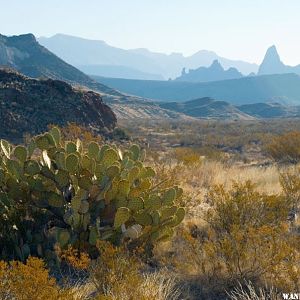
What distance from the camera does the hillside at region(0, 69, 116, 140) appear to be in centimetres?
2156

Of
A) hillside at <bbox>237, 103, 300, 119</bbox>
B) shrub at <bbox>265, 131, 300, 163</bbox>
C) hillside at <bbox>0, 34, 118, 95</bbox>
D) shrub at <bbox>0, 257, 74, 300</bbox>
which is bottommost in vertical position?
hillside at <bbox>237, 103, 300, 119</bbox>

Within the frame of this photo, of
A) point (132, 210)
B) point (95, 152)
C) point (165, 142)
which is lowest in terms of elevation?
point (165, 142)

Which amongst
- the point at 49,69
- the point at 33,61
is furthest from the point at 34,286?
the point at 33,61

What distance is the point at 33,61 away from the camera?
93.4 m

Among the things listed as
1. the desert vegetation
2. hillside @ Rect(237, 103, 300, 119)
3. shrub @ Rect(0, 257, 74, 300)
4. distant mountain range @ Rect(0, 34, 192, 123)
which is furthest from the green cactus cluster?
hillside @ Rect(237, 103, 300, 119)

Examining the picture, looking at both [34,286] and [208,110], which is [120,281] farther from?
[208,110]

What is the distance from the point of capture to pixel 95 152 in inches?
219

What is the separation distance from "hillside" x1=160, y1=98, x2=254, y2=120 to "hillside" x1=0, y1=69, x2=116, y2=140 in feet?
240

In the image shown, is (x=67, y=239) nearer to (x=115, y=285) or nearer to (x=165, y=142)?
(x=115, y=285)

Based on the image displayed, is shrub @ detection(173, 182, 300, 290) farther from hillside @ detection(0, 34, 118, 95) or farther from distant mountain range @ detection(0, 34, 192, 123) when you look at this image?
hillside @ detection(0, 34, 118, 95)

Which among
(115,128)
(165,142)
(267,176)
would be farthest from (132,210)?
(165,142)

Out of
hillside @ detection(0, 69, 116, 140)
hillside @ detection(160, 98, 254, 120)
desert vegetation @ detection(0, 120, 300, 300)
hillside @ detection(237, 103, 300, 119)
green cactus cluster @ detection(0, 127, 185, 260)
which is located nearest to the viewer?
desert vegetation @ detection(0, 120, 300, 300)

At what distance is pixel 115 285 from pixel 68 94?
72.3 feet

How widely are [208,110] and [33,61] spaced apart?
129 feet
